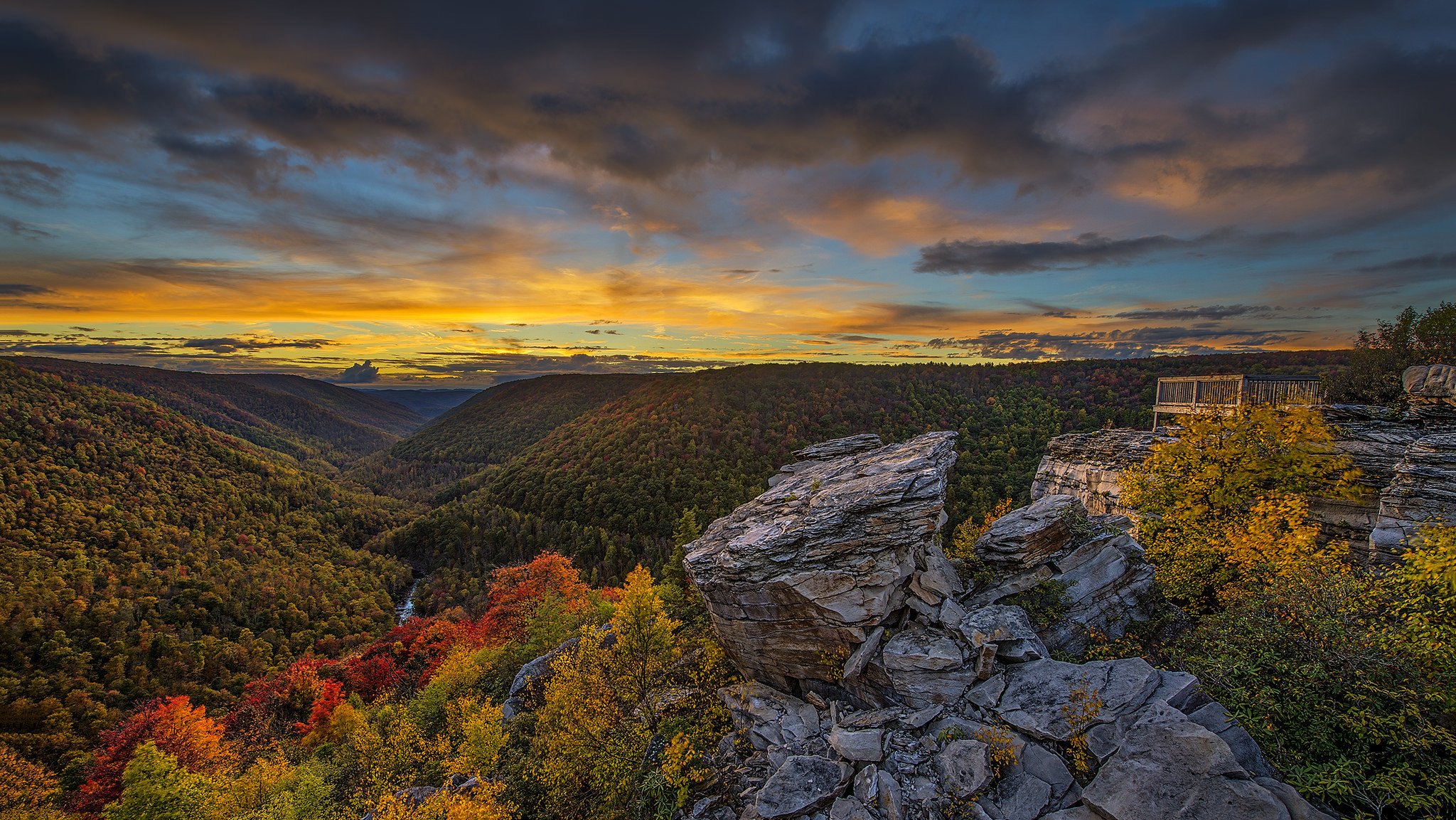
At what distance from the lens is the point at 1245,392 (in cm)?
2478

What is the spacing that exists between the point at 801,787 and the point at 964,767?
16.2 feet

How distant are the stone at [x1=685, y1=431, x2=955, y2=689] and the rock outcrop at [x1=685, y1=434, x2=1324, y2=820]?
0.07 meters

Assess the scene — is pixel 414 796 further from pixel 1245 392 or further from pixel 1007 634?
pixel 1245 392

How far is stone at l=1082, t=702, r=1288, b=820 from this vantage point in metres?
9.92

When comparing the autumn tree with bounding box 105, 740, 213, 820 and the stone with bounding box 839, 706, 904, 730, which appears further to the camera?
the autumn tree with bounding box 105, 740, 213, 820

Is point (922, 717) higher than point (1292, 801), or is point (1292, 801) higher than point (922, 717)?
point (1292, 801)

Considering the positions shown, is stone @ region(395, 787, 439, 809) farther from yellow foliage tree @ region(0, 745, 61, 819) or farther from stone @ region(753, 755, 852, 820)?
yellow foliage tree @ region(0, 745, 61, 819)

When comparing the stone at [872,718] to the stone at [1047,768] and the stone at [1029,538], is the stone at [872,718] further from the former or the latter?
the stone at [1029,538]

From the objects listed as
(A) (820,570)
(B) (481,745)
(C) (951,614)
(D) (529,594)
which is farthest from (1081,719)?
(D) (529,594)

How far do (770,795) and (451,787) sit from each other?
21046 millimetres

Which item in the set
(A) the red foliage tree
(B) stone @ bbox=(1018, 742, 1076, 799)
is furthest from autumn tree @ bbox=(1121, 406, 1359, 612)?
(A) the red foliage tree

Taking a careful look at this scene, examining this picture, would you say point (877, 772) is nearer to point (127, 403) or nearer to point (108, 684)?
point (108, 684)

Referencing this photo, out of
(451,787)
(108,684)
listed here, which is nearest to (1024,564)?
(451,787)

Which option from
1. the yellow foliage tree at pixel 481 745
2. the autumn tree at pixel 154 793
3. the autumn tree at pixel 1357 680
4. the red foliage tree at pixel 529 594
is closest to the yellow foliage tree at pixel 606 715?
the yellow foliage tree at pixel 481 745
